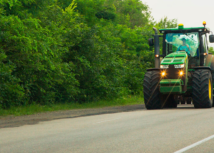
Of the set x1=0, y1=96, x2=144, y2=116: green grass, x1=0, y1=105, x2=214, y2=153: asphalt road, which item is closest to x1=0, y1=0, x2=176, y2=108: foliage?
x1=0, y1=96, x2=144, y2=116: green grass

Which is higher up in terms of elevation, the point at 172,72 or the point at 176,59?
the point at 176,59

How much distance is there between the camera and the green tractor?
1833 centimetres

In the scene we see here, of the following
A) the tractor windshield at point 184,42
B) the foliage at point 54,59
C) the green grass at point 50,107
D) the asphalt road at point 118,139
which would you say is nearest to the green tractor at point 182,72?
the tractor windshield at point 184,42

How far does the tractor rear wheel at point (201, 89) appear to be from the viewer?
60.0ft

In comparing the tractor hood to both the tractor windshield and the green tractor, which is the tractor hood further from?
the tractor windshield

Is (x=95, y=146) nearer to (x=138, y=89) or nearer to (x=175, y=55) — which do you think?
(x=175, y=55)

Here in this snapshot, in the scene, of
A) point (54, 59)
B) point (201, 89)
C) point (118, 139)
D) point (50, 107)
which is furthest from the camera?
point (54, 59)

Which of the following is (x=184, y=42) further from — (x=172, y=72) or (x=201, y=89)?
(x=201, y=89)

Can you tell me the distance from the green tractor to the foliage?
508 centimetres

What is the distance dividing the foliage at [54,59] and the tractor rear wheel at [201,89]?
6.91 meters

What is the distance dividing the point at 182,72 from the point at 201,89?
1211 mm

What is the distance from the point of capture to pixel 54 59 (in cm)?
2105

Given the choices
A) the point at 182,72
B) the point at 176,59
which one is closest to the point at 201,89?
the point at 182,72

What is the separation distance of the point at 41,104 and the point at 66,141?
1268cm
